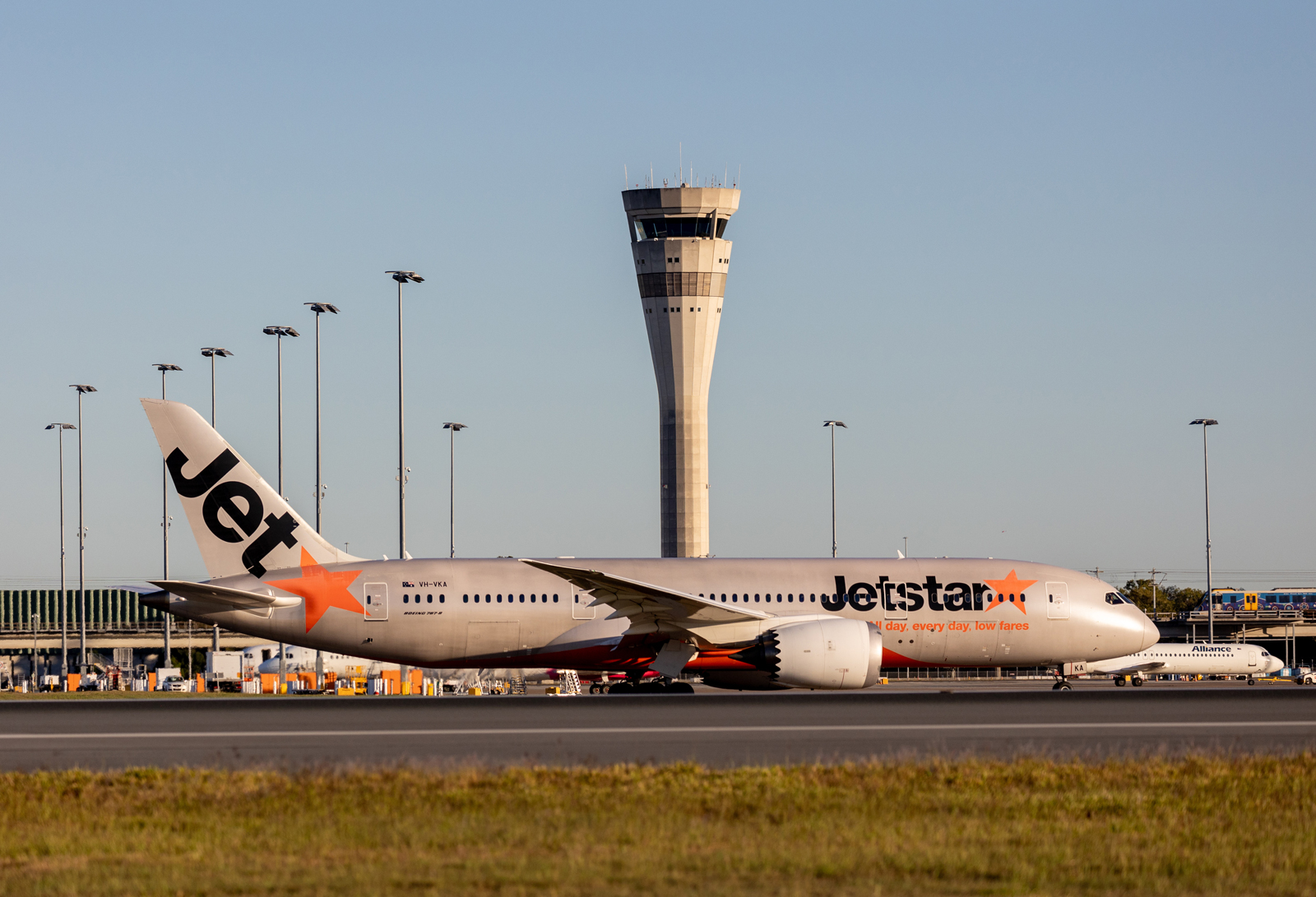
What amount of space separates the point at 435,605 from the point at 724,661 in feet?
22.6

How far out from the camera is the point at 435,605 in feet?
113

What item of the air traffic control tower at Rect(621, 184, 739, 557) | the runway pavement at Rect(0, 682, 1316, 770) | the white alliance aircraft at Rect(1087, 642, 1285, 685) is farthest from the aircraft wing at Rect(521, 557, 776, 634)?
the air traffic control tower at Rect(621, 184, 739, 557)

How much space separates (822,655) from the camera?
31.7 m

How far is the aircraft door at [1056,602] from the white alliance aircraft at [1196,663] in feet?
Answer: 176

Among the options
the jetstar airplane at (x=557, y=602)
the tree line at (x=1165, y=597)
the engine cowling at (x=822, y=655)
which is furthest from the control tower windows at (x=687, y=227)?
the engine cowling at (x=822, y=655)

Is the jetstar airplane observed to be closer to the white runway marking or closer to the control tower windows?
the white runway marking

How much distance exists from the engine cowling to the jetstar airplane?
94cm

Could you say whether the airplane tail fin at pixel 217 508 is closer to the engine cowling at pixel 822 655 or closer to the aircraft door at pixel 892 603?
the engine cowling at pixel 822 655

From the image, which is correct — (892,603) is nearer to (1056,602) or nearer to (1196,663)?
(1056,602)

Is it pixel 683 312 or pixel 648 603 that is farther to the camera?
pixel 683 312

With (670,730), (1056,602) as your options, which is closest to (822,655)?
(1056,602)

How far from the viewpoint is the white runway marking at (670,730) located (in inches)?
870

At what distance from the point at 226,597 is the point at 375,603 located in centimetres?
333

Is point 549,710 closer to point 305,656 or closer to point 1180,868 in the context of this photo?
point 1180,868
